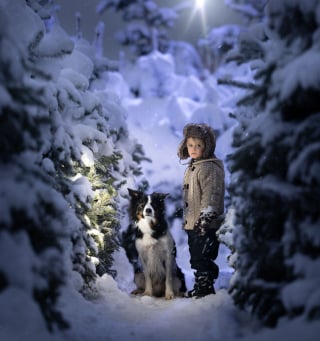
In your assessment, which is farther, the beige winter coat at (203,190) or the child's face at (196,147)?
the child's face at (196,147)

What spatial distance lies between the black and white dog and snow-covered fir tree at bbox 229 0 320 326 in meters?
2.40

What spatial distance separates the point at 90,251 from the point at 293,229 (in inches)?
130

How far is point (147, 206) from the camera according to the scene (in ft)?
18.6

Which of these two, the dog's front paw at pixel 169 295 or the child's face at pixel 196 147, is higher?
the child's face at pixel 196 147

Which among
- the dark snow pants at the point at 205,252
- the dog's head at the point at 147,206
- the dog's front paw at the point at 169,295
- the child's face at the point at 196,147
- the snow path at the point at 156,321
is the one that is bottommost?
the snow path at the point at 156,321

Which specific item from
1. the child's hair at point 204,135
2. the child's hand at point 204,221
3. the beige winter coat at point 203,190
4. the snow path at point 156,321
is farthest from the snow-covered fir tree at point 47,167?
the child's hand at point 204,221

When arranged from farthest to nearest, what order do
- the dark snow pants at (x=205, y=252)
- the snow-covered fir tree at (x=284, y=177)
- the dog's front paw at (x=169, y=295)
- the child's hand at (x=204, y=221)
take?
the dog's front paw at (x=169, y=295) < the dark snow pants at (x=205, y=252) < the child's hand at (x=204, y=221) < the snow-covered fir tree at (x=284, y=177)

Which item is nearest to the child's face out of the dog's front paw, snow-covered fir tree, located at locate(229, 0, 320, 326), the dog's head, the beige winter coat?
the beige winter coat

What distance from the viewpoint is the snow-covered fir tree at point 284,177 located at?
98.1 inches

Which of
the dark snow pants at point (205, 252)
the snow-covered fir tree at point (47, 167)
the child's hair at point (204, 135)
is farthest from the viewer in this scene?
the child's hair at point (204, 135)

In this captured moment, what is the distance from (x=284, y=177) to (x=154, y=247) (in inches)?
124

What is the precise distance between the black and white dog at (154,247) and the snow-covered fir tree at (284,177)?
2402mm

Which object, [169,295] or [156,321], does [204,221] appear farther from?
[156,321]

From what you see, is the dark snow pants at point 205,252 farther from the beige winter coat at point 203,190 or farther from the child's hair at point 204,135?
the child's hair at point 204,135
